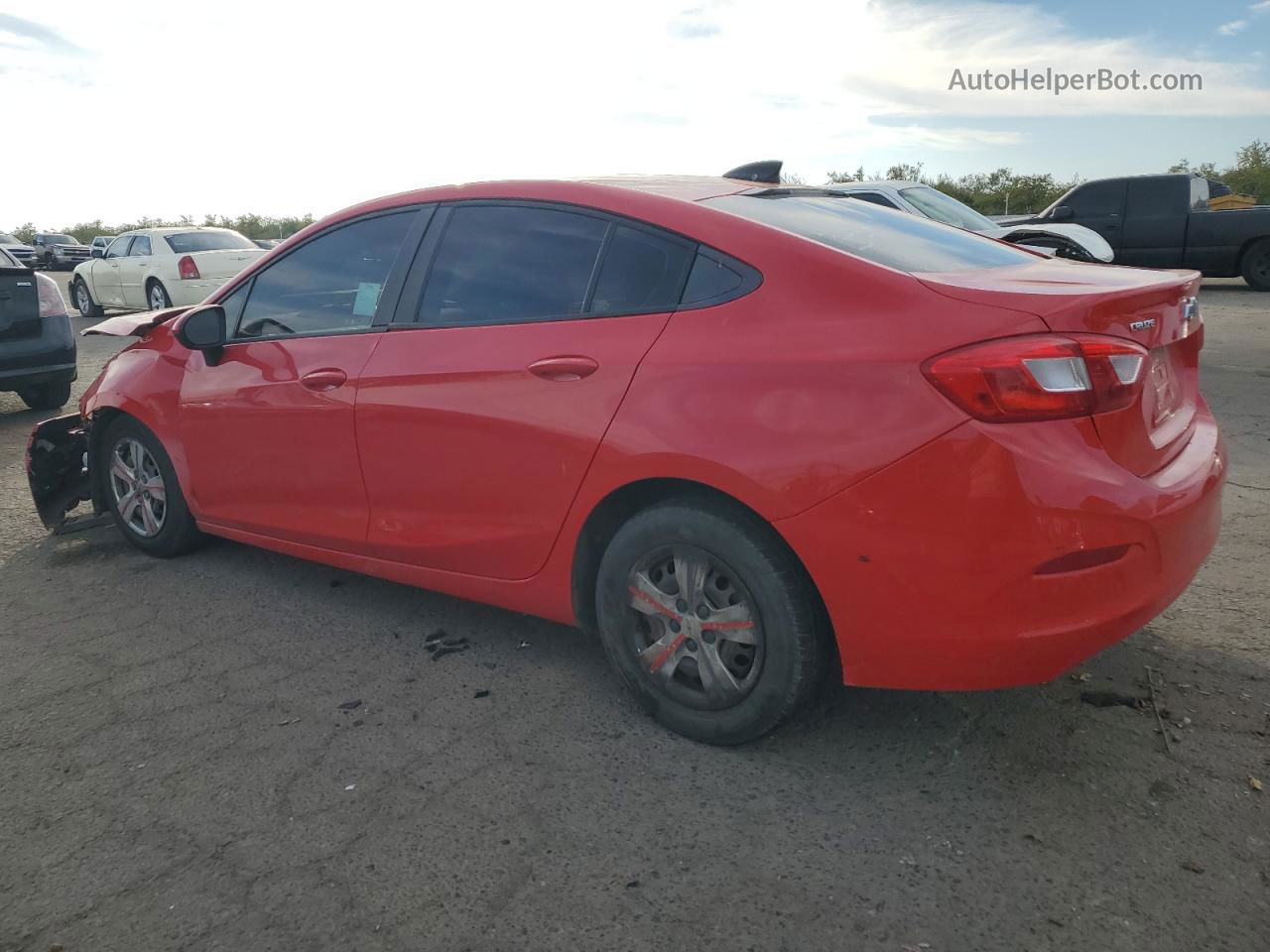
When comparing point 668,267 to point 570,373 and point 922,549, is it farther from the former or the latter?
point 922,549

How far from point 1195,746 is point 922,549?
1104 millimetres

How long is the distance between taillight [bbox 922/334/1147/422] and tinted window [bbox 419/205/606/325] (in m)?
1.24

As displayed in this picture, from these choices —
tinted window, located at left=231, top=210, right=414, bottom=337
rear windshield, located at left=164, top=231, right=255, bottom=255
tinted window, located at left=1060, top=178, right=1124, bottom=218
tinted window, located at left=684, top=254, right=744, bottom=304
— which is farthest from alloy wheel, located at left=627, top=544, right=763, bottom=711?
rear windshield, located at left=164, top=231, right=255, bottom=255

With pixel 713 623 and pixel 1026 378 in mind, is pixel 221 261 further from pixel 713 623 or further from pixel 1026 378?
pixel 1026 378

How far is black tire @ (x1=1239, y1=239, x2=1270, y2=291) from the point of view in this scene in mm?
14727

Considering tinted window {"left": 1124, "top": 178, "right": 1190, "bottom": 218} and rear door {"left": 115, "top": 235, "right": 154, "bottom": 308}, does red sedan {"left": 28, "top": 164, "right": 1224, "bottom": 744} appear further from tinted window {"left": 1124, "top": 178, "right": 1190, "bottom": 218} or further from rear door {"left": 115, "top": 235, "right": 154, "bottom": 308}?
rear door {"left": 115, "top": 235, "right": 154, "bottom": 308}

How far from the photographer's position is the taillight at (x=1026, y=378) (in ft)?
8.23

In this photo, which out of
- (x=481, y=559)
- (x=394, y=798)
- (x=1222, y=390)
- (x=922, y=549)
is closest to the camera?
(x=922, y=549)

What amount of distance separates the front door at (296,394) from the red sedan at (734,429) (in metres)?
0.02

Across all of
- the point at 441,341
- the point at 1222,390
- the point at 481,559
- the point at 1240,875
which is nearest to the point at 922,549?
the point at 1240,875

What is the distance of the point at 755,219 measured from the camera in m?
3.15

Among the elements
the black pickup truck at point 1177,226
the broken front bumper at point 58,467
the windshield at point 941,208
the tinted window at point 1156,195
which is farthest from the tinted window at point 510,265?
the tinted window at point 1156,195

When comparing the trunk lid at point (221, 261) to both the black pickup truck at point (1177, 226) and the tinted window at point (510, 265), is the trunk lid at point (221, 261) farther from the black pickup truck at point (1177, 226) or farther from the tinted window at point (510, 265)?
the tinted window at point (510, 265)

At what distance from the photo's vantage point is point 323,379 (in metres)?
3.91
